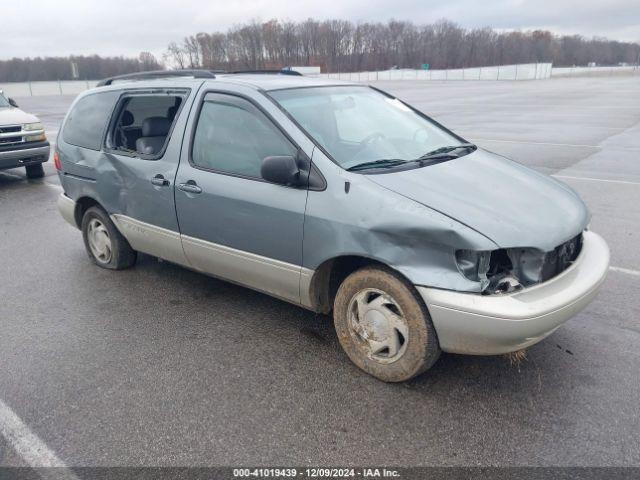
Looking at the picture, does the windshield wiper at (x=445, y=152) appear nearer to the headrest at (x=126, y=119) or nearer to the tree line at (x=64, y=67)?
the headrest at (x=126, y=119)

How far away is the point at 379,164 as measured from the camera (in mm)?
3316

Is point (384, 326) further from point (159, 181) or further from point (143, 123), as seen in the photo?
point (143, 123)

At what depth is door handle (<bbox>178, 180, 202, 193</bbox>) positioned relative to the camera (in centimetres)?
376

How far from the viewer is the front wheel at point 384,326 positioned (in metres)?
2.87

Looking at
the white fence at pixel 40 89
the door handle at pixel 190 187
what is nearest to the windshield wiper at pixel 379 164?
the door handle at pixel 190 187

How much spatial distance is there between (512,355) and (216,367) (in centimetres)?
190

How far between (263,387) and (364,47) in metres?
124

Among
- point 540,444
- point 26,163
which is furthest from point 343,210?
point 26,163

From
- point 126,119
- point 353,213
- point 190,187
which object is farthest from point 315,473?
→ point 126,119

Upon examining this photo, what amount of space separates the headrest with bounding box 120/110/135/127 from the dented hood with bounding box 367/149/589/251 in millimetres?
2665

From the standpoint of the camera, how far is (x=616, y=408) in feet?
9.27

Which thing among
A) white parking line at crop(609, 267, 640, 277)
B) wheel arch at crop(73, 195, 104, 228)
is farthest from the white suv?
white parking line at crop(609, 267, 640, 277)

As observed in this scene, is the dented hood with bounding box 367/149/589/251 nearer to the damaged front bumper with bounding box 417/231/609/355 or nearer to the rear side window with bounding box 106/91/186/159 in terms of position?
the damaged front bumper with bounding box 417/231/609/355

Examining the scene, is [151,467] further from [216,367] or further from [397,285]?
[397,285]
